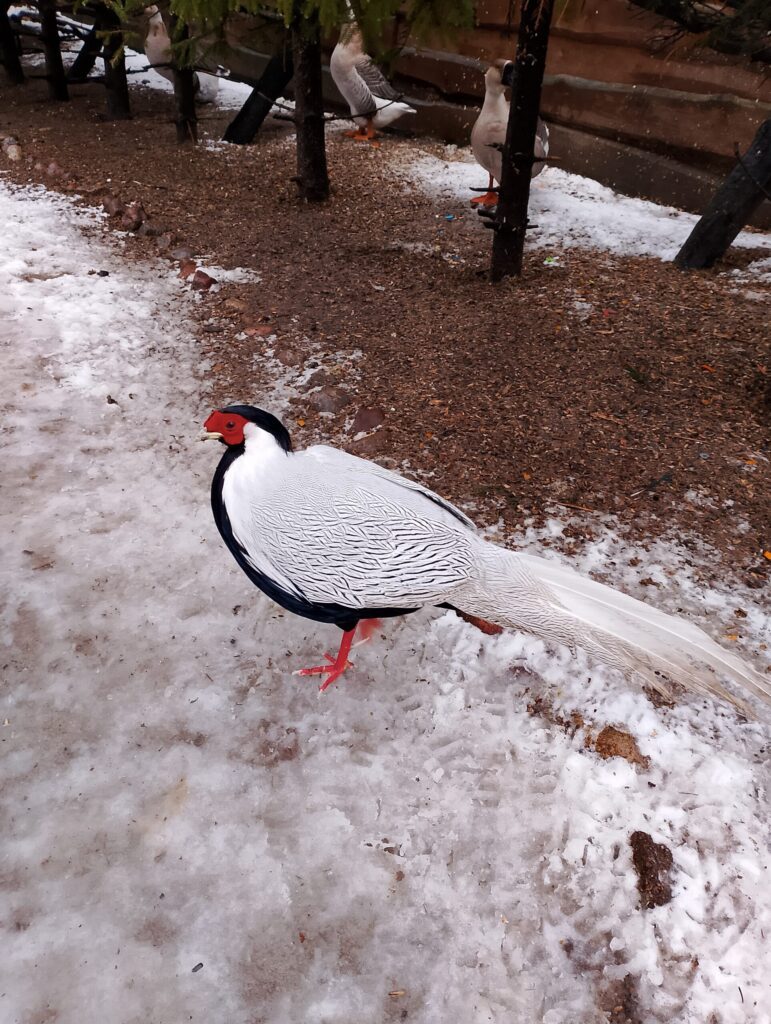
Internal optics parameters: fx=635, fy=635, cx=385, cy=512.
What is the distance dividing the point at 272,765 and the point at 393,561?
762 mm

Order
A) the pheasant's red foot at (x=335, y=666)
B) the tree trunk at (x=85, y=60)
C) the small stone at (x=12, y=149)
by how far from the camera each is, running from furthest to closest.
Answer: the tree trunk at (x=85, y=60) < the small stone at (x=12, y=149) < the pheasant's red foot at (x=335, y=666)

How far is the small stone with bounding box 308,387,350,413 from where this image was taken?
3.44 metres

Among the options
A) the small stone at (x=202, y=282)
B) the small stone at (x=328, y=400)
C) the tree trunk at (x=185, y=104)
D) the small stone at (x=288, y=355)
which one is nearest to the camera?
the small stone at (x=328, y=400)

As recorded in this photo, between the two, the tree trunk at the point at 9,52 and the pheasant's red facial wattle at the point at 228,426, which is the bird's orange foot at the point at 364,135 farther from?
the pheasant's red facial wattle at the point at 228,426

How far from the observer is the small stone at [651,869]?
170 cm

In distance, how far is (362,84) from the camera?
731 centimetres

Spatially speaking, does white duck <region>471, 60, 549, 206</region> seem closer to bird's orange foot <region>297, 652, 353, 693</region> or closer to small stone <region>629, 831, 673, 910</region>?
bird's orange foot <region>297, 652, 353, 693</region>

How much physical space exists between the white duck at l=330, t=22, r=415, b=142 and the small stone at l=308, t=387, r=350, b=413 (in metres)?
5.03

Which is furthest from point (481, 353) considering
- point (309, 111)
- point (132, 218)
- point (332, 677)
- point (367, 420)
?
point (132, 218)

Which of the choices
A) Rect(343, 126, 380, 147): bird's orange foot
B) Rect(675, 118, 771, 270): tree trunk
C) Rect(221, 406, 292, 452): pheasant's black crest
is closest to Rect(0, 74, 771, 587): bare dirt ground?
Rect(675, 118, 771, 270): tree trunk

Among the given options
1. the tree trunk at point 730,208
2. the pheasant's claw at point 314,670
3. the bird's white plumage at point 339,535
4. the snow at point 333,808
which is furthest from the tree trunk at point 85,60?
the pheasant's claw at point 314,670

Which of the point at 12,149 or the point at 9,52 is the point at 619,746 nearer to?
the point at 12,149

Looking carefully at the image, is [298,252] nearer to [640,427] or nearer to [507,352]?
[507,352]

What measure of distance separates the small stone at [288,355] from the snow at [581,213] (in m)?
2.34
